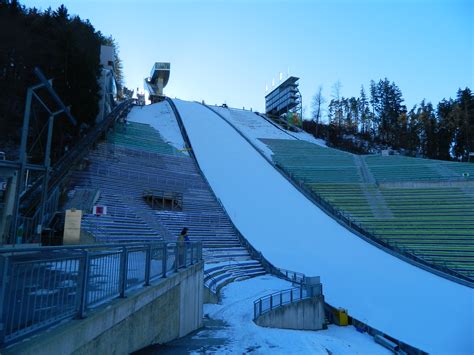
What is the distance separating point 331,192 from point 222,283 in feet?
56.9

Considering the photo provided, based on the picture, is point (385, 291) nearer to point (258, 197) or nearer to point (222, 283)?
point (222, 283)

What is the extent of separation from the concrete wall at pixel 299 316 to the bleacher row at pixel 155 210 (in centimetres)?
269

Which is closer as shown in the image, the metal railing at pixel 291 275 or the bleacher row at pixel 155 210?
the metal railing at pixel 291 275

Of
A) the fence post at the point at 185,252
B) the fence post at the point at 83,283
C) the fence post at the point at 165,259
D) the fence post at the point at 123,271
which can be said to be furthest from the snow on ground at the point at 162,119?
the fence post at the point at 83,283

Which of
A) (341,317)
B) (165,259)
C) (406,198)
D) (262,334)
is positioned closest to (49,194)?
(165,259)

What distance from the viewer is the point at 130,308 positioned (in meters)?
5.45

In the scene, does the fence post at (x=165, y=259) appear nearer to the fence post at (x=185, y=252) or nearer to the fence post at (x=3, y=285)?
the fence post at (x=185, y=252)

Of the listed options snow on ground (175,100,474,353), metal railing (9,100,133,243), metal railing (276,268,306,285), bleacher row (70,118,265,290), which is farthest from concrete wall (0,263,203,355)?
snow on ground (175,100,474,353)

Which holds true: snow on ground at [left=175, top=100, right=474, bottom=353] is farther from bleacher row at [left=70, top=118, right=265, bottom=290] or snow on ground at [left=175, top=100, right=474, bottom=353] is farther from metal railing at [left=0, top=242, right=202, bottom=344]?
metal railing at [left=0, top=242, right=202, bottom=344]

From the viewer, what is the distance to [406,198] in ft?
94.2

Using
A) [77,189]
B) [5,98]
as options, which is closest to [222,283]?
[77,189]

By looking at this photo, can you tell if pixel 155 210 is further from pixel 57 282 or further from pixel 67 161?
pixel 57 282

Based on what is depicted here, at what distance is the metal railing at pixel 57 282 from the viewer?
3.37m

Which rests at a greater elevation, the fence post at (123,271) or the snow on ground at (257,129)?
the snow on ground at (257,129)
